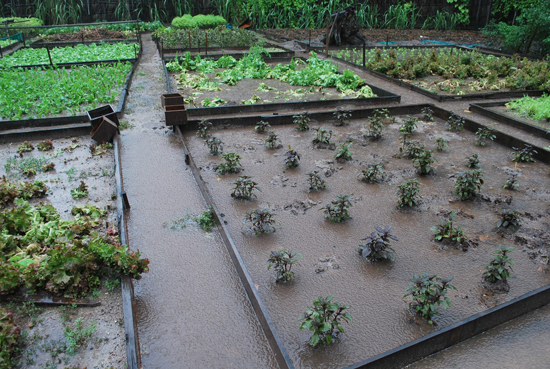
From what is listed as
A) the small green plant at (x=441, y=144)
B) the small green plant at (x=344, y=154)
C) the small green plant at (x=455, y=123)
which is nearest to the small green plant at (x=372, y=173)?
the small green plant at (x=344, y=154)

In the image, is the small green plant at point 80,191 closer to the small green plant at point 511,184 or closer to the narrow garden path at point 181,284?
the narrow garden path at point 181,284

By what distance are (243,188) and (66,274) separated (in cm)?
220

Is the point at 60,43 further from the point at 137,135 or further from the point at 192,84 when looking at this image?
the point at 137,135

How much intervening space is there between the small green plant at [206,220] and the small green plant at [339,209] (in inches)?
50.9

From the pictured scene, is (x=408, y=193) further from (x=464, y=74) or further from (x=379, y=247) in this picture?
(x=464, y=74)

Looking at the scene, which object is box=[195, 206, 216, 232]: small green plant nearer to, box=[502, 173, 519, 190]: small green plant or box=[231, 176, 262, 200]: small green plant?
box=[231, 176, 262, 200]: small green plant

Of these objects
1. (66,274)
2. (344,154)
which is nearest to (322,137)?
(344,154)

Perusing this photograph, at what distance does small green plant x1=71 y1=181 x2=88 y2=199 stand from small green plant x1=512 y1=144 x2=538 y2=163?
6114 mm

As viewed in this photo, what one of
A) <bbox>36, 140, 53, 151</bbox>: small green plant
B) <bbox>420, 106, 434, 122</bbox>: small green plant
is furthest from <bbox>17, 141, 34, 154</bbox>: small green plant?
<bbox>420, 106, 434, 122</bbox>: small green plant

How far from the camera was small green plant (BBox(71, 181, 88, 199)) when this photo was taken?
500cm

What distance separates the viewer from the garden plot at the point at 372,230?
3.29 metres

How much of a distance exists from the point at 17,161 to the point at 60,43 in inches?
453

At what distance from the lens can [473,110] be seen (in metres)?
8.46

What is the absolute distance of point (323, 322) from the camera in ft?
9.66
